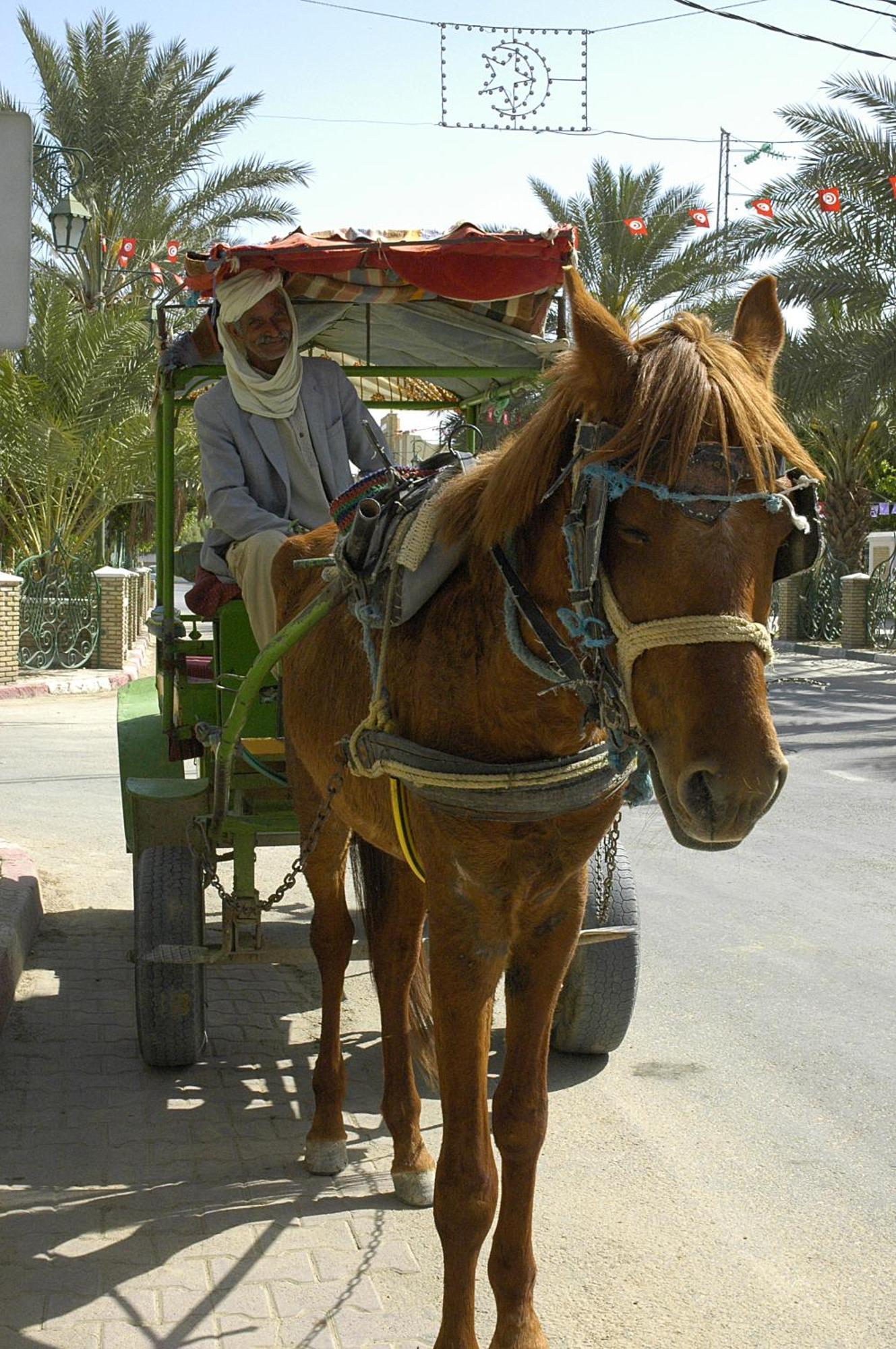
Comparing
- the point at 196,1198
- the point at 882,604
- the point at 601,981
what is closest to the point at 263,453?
the point at 601,981

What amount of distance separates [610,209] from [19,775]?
15786 mm

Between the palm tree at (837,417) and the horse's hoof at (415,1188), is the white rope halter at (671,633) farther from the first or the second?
the palm tree at (837,417)

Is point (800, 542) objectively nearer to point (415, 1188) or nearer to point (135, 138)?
point (415, 1188)

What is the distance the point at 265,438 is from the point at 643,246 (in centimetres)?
1950

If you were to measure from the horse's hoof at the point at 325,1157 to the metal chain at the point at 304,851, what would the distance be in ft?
2.38

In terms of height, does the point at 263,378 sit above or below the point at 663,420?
above

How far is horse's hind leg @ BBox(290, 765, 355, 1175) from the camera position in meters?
3.97

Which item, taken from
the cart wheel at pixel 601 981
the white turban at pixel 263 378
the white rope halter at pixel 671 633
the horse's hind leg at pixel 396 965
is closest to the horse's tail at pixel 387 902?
the horse's hind leg at pixel 396 965

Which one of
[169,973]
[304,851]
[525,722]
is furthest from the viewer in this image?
[169,973]

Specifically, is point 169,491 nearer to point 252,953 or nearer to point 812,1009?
point 252,953

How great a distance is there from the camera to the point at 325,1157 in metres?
3.94

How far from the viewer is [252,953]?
4410 millimetres

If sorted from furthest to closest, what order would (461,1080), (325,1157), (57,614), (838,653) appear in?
1. (838,653)
2. (57,614)
3. (325,1157)
4. (461,1080)

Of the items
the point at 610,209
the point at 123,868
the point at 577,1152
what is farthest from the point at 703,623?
the point at 610,209
